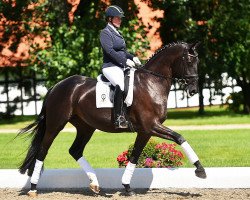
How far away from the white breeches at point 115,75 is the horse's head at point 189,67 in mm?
948

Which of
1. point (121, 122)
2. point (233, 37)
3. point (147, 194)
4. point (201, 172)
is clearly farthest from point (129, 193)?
point (233, 37)

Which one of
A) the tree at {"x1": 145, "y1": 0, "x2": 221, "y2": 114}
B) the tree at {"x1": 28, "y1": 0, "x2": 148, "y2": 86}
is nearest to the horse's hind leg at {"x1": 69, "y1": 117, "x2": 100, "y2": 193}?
the tree at {"x1": 28, "y1": 0, "x2": 148, "y2": 86}

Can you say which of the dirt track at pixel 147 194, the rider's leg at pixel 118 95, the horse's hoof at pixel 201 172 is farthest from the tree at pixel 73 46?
the horse's hoof at pixel 201 172

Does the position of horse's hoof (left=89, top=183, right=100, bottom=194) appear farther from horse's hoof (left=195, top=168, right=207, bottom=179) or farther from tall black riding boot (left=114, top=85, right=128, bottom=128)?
horse's hoof (left=195, top=168, right=207, bottom=179)

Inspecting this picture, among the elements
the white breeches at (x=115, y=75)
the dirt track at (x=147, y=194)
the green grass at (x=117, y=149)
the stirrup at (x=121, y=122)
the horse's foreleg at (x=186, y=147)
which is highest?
the white breeches at (x=115, y=75)

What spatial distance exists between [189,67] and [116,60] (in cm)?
117

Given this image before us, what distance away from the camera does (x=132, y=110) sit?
10320mm

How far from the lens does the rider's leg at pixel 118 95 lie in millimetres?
10203

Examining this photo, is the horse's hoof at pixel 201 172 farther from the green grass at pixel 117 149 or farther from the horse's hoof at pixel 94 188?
the green grass at pixel 117 149

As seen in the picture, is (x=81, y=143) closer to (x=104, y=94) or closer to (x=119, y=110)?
(x=104, y=94)

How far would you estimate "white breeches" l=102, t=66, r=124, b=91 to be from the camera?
33.7 ft

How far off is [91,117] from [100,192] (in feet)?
4.28

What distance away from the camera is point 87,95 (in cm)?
1069

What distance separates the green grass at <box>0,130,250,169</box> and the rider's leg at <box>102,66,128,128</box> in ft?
10.9
